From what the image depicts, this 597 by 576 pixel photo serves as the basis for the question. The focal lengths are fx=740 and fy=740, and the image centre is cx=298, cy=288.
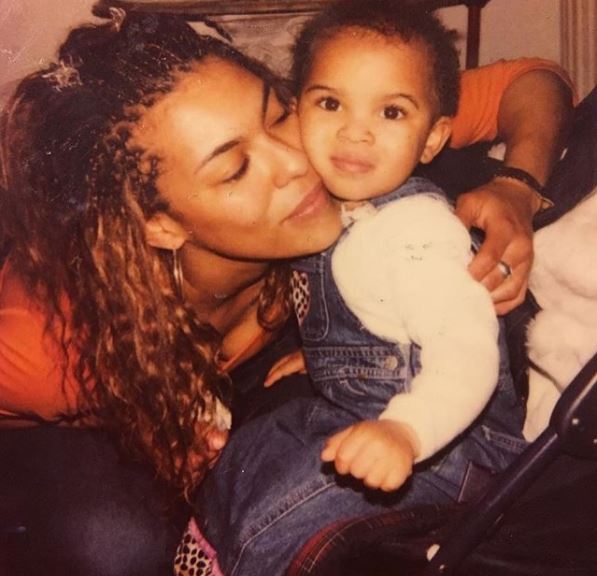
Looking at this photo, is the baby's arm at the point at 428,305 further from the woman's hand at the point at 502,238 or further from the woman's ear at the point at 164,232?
the woman's ear at the point at 164,232

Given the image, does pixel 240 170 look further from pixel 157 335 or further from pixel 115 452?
pixel 115 452

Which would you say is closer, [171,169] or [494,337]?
[494,337]

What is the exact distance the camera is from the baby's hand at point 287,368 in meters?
1.22

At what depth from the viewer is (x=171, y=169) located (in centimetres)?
89

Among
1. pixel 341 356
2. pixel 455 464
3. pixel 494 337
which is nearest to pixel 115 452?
pixel 341 356

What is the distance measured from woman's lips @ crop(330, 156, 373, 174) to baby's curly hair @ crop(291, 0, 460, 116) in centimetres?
11

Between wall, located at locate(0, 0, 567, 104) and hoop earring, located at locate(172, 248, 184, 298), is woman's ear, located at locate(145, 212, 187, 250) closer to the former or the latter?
hoop earring, located at locate(172, 248, 184, 298)

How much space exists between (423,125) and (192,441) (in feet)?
1.93

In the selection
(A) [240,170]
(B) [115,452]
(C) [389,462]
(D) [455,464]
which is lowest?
(B) [115,452]

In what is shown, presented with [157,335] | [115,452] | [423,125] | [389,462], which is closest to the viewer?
[389,462]

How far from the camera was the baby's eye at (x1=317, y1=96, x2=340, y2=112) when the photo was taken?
86 centimetres

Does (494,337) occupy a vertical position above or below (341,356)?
above

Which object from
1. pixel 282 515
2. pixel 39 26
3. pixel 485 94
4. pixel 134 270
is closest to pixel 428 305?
pixel 282 515

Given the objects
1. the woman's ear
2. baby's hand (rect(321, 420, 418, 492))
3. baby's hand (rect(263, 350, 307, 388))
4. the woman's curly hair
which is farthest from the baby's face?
baby's hand (rect(263, 350, 307, 388))
